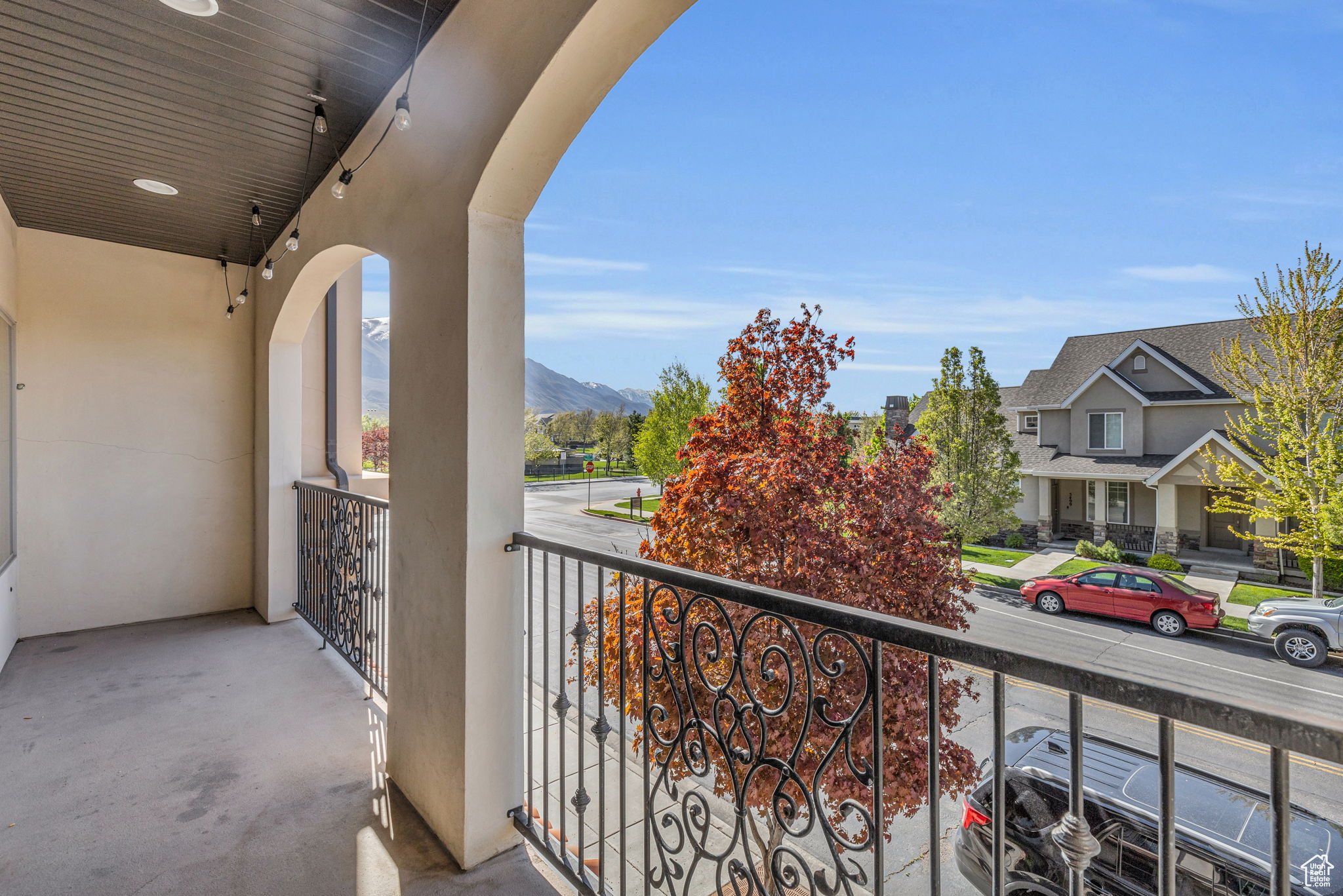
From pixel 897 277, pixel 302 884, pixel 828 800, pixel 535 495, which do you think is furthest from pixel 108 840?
pixel 897 277

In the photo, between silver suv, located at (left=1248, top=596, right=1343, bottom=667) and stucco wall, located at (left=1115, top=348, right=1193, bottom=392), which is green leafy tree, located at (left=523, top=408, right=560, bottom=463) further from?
silver suv, located at (left=1248, top=596, right=1343, bottom=667)

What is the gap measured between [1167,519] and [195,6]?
14585 millimetres

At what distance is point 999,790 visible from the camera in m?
0.75

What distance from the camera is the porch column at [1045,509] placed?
503 inches

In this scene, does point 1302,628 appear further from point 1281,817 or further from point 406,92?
point 406,92

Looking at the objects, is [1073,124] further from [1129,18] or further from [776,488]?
[776,488]

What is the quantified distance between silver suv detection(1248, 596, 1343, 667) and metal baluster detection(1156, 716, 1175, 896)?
848cm

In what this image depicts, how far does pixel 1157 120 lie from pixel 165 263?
26748 mm

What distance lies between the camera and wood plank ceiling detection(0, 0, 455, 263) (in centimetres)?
177

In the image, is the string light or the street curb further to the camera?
the street curb

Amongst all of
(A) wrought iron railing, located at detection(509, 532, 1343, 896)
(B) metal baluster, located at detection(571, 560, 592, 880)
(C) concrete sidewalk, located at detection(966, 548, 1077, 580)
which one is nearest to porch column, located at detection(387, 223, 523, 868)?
(A) wrought iron railing, located at detection(509, 532, 1343, 896)

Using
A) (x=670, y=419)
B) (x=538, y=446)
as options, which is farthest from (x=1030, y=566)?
(x=538, y=446)

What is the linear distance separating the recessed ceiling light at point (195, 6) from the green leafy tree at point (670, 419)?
7503 millimetres

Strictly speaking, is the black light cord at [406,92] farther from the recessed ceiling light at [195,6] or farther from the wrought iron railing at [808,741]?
the wrought iron railing at [808,741]
